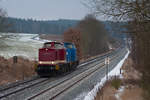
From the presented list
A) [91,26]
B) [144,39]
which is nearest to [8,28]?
[144,39]

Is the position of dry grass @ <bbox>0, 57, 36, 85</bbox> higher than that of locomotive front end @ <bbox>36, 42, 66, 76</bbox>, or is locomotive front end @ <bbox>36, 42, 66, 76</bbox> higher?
locomotive front end @ <bbox>36, 42, 66, 76</bbox>

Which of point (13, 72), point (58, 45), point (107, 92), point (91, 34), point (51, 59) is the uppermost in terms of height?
point (91, 34)

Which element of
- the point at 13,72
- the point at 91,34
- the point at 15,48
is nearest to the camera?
the point at 13,72

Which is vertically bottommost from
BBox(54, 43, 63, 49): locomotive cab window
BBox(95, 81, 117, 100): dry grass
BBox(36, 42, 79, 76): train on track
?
BBox(95, 81, 117, 100): dry grass

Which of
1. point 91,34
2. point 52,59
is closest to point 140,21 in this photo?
point 52,59

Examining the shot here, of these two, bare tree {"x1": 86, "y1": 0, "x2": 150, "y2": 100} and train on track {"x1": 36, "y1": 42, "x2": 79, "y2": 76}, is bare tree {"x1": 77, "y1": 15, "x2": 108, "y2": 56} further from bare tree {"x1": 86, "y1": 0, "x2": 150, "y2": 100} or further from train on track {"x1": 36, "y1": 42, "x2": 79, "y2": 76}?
bare tree {"x1": 86, "y1": 0, "x2": 150, "y2": 100}

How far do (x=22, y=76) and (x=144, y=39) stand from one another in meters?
17.6

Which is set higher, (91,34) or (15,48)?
(91,34)

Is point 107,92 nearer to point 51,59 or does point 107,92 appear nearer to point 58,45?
point 51,59

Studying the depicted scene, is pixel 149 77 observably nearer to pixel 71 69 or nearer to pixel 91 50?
pixel 71 69

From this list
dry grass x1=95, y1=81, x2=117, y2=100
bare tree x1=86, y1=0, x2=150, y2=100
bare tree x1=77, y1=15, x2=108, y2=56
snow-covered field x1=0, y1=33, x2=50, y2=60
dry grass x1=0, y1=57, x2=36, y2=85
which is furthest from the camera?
bare tree x1=77, y1=15, x2=108, y2=56

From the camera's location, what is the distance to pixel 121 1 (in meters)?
9.61

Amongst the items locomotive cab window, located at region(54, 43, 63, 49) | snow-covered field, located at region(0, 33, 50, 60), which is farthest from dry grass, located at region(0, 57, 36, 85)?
locomotive cab window, located at region(54, 43, 63, 49)

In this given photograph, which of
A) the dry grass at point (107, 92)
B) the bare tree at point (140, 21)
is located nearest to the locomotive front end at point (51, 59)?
the dry grass at point (107, 92)
